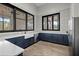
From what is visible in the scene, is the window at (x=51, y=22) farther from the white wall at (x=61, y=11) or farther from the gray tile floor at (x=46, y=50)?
the gray tile floor at (x=46, y=50)

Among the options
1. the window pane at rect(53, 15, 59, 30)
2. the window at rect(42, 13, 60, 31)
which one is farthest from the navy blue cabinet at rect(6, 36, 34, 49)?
the window pane at rect(53, 15, 59, 30)

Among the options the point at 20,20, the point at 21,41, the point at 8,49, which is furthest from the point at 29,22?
the point at 8,49

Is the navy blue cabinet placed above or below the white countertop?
above

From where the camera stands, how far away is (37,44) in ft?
3.84

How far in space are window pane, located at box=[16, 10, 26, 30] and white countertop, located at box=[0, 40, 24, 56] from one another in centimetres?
24

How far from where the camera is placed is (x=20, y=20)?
1091 mm

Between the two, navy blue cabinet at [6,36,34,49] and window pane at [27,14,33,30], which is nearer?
navy blue cabinet at [6,36,34,49]

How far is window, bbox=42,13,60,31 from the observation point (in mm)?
1098

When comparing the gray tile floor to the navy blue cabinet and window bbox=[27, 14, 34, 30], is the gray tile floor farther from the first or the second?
window bbox=[27, 14, 34, 30]

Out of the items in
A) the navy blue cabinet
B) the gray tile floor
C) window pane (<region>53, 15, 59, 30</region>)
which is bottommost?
the gray tile floor

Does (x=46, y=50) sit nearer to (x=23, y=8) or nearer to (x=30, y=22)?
(x=30, y=22)

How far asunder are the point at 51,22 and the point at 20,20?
1.48 feet

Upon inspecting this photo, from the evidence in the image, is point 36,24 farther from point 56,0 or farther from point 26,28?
point 56,0

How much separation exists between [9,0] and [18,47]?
0.63 metres
